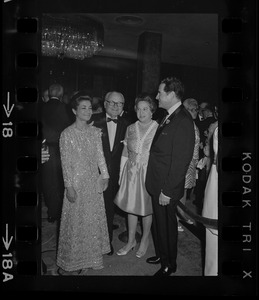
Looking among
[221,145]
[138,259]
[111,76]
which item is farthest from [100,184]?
[221,145]

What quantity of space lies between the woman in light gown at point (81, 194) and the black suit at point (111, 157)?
0.04 meters

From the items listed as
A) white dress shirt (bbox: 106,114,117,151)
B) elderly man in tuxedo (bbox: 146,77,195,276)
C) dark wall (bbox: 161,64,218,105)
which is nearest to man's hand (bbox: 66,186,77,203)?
white dress shirt (bbox: 106,114,117,151)

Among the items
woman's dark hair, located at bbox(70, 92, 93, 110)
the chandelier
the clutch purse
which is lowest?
the clutch purse

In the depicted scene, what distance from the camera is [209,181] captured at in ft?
7.61

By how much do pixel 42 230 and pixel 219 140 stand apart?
1.33 m

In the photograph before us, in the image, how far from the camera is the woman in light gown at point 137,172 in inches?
95.7

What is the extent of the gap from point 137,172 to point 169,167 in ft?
0.80

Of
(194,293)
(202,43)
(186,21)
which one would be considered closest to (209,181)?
(194,293)

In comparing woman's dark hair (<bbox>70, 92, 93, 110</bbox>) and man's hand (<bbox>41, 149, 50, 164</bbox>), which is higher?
woman's dark hair (<bbox>70, 92, 93, 110</bbox>)

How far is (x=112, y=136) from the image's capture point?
2.47 m

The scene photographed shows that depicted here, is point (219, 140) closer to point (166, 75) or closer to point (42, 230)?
point (166, 75)

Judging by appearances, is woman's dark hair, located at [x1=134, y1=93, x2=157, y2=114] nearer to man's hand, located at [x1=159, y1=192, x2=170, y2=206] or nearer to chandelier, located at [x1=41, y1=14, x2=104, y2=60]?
chandelier, located at [x1=41, y1=14, x2=104, y2=60]

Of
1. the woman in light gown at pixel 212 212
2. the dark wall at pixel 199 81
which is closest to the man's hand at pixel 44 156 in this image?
the dark wall at pixel 199 81

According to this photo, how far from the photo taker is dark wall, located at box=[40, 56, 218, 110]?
7.57 ft
